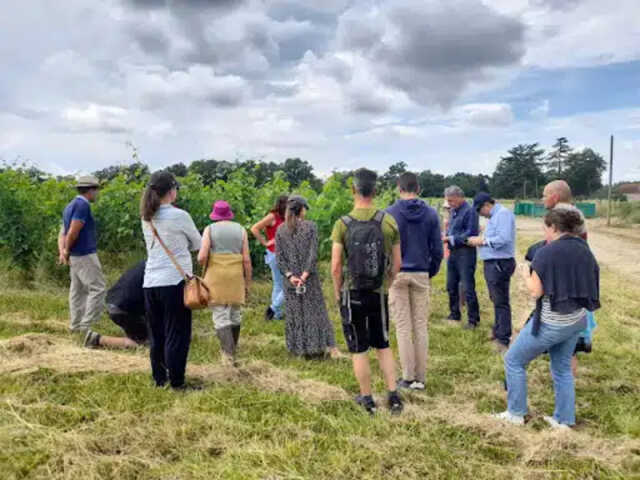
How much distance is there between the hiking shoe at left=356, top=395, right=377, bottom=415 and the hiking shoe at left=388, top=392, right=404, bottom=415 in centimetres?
12

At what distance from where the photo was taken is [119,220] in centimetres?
977

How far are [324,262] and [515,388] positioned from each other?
758 centimetres

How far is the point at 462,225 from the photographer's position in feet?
22.1

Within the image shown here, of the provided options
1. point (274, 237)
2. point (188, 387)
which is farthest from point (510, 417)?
point (274, 237)

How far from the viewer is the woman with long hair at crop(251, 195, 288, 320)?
628cm

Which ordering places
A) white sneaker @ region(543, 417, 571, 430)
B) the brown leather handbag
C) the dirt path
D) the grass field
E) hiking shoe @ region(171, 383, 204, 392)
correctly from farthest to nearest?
the dirt path → hiking shoe @ region(171, 383, 204, 392) → the brown leather handbag → white sneaker @ region(543, 417, 571, 430) → the grass field

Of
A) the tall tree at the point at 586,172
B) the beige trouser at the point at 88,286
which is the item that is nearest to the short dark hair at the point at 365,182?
the beige trouser at the point at 88,286

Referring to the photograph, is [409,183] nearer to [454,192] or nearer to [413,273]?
[413,273]

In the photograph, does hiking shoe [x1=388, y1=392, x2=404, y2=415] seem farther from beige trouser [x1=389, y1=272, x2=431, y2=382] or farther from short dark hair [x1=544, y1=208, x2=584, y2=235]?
short dark hair [x1=544, y1=208, x2=584, y2=235]

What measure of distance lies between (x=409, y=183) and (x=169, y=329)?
2316 mm

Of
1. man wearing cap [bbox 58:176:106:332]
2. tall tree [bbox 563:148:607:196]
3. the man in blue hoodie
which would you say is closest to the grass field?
the man in blue hoodie

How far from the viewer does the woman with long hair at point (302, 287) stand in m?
5.50

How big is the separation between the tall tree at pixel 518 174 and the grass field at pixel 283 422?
276 feet

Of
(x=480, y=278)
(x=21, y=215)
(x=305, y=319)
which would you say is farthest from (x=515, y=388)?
(x=21, y=215)
